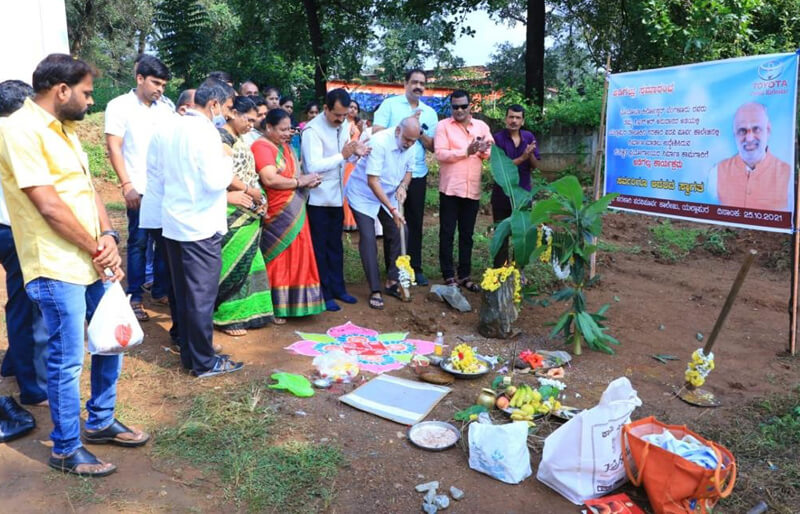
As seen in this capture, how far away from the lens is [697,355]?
3537mm

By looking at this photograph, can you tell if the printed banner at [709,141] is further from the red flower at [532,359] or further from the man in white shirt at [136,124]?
the man in white shirt at [136,124]

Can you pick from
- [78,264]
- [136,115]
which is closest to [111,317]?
[78,264]

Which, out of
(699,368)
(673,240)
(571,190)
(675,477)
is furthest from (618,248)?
(675,477)

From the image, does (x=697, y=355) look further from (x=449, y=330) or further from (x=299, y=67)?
(x=299, y=67)

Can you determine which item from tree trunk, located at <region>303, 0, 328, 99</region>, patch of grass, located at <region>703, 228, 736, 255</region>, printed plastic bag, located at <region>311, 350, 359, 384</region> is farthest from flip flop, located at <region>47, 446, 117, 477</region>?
tree trunk, located at <region>303, 0, 328, 99</region>

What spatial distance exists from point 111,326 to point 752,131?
14.6 feet

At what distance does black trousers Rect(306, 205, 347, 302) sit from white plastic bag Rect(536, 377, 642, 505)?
280 centimetres

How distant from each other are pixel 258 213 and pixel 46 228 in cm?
189

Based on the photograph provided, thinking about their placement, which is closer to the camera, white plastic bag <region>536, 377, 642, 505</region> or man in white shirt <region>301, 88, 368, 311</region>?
white plastic bag <region>536, 377, 642, 505</region>

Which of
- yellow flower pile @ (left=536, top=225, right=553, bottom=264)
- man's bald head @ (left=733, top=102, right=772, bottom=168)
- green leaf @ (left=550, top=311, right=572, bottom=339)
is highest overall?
man's bald head @ (left=733, top=102, right=772, bottom=168)

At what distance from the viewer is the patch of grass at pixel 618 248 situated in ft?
24.5

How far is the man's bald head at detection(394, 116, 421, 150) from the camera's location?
4.98 m

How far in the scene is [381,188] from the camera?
203 inches

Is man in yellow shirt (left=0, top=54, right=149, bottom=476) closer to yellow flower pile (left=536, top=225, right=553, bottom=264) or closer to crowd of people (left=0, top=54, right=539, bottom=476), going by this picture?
crowd of people (left=0, top=54, right=539, bottom=476)
